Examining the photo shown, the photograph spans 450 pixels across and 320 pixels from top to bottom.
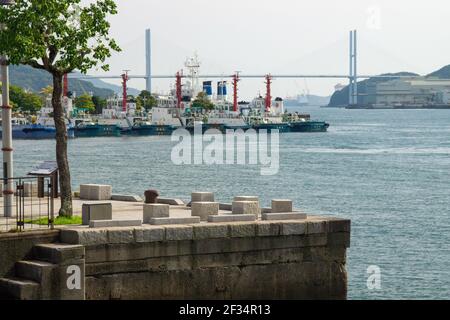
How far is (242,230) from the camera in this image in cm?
2277

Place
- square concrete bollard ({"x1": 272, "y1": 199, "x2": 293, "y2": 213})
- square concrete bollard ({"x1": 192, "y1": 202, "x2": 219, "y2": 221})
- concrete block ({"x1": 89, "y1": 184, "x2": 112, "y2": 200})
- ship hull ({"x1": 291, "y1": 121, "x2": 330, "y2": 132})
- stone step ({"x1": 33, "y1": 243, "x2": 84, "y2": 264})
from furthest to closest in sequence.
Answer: ship hull ({"x1": 291, "y1": 121, "x2": 330, "y2": 132}), concrete block ({"x1": 89, "y1": 184, "x2": 112, "y2": 200}), square concrete bollard ({"x1": 272, "y1": 199, "x2": 293, "y2": 213}), square concrete bollard ({"x1": 192, "y1": 202, "x2": 219, "y2": 221}), stone step ({"x1": 33, "y1": 243, "x2": 84, "y2": 264})

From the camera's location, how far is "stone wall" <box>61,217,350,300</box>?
2122 cm

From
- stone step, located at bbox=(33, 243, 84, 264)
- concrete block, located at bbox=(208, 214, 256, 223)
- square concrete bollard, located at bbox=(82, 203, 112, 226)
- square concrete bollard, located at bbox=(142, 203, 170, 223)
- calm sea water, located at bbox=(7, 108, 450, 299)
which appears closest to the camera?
stone step, located at bbox=(33, 243, 84, 264)

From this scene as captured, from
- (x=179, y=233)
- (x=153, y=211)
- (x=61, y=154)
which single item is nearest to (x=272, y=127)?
(x=61, y=154)

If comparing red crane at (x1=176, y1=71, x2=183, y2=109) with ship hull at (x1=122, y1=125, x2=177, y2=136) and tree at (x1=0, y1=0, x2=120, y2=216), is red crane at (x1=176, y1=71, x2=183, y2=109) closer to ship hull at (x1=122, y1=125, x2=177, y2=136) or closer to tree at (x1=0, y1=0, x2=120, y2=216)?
ship hull at (x1=122, y1=125, x2=177, y2=136)

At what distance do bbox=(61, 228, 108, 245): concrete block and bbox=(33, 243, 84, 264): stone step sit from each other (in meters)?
0.17

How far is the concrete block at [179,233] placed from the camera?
71.7 ft

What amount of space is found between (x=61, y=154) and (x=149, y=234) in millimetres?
3778

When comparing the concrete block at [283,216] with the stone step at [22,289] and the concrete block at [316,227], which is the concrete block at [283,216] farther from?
the stone step at [22,289]

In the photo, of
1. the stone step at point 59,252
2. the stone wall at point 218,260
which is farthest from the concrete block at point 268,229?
the stone step at point 59,252

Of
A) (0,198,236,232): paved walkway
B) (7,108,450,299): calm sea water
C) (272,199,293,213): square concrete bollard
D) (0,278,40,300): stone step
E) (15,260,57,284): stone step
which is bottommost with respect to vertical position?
(7,108,450,299): calm sea water

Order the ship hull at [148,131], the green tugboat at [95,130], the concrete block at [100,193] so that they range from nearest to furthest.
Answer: the concrete block at [100,193] < the green tugboat at [95,130] < the ship hull at [148,131]

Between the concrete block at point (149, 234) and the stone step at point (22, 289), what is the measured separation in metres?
2.23

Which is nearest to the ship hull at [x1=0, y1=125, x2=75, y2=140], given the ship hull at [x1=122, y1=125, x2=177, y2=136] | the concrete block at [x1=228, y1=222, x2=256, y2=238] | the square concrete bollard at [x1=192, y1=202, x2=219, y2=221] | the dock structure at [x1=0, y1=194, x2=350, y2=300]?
the ship hull at [x1=122, y1=125, x2=177, y2=136]
